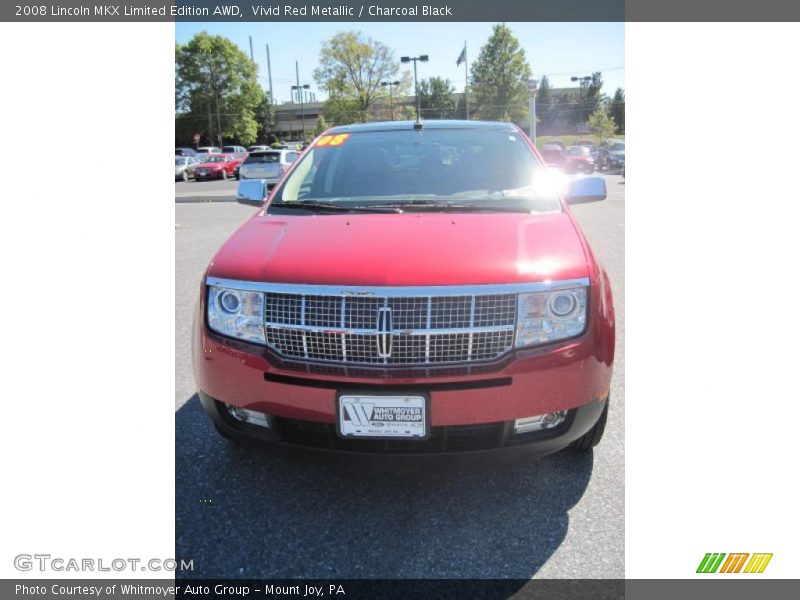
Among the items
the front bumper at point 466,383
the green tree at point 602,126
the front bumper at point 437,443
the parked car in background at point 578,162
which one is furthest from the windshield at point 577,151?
the front bumper at point 437,443

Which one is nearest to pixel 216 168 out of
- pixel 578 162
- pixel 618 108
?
pixel 578 162

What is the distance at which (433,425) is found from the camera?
2.17m

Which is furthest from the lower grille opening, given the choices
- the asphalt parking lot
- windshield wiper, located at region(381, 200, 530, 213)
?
windshield wiper, located at region(381, 200, 530, 213)

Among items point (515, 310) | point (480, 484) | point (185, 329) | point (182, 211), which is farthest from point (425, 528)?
point (182, 211)

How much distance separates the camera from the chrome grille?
2.18 m

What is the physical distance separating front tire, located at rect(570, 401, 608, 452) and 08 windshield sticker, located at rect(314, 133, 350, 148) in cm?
227

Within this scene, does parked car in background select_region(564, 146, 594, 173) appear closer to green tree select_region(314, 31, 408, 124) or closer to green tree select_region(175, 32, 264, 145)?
green tree select_region(314, 31, 408, 124)

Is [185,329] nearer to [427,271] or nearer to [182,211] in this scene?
[427,271]

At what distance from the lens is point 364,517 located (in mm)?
2441

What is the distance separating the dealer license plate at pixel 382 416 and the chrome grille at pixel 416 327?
138mm

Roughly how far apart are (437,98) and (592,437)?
7917 cm

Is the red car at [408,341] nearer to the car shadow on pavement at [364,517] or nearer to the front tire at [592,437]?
the car shadow on pavement at [364,517]

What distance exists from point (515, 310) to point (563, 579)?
3.13ft

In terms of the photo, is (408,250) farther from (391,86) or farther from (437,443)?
(391,86)
